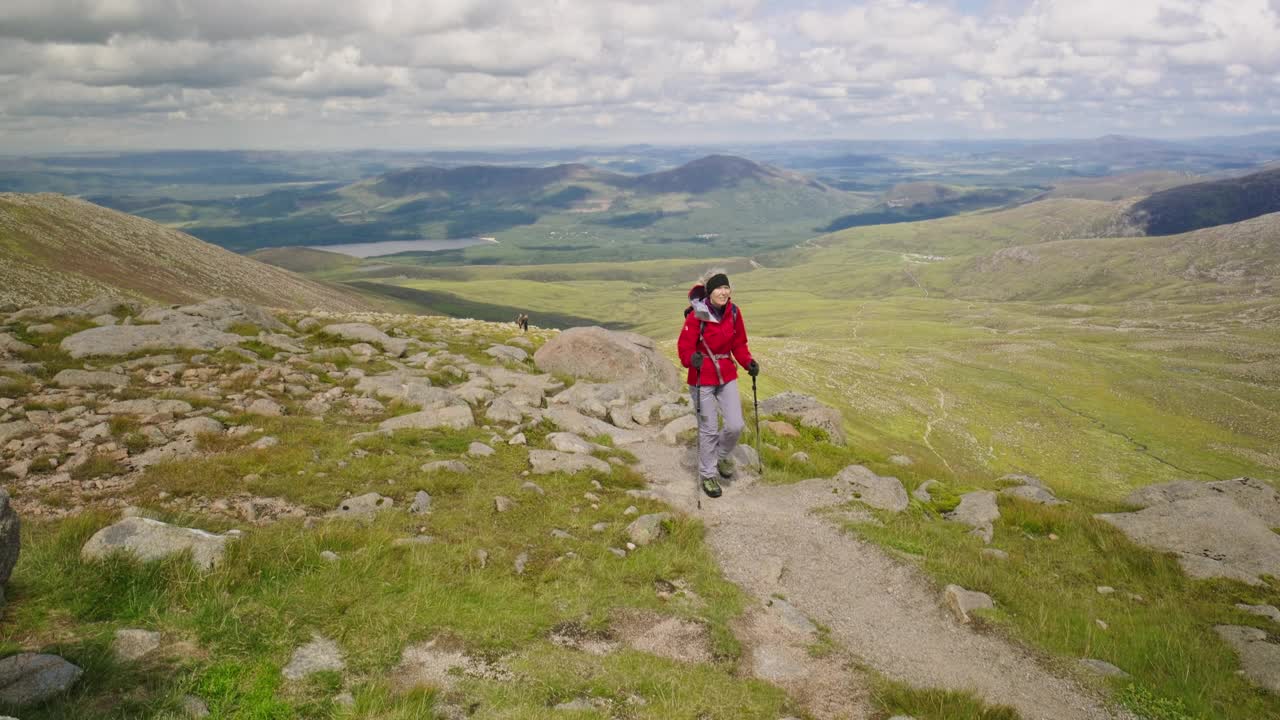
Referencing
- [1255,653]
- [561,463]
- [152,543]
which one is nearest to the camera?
[152,543]

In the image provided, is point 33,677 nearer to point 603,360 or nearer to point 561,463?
point 561,463

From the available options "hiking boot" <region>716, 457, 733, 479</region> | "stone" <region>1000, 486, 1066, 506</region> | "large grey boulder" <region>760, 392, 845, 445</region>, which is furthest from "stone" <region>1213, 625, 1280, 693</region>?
"large grey boulder" <region>760, 392, 845, 445</region>

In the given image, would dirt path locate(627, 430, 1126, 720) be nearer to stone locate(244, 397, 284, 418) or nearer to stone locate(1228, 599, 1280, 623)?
stone locate(1228, 599, 1280, 623)

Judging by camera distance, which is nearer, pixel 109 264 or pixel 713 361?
pixel 713 361

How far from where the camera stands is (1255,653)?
10359mm

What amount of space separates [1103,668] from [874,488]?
8.64 meters

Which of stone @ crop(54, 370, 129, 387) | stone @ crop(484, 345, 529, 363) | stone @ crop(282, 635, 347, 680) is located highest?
stone @ crop(54, 370, 129, 387)

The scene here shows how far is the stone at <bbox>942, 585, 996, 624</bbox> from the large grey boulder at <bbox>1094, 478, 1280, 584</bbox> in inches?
216

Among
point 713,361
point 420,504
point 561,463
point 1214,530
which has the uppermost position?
point 713,361

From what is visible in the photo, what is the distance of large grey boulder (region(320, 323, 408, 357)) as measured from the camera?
34500mm

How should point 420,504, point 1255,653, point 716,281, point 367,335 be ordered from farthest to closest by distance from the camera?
point 367,335, point 716,281, point 420,504, point 1255,653

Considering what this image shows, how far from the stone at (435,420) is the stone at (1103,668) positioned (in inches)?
680

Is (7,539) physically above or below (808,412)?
above

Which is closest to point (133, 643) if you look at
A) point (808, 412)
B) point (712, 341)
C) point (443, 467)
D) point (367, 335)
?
point (443, 467)
